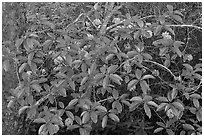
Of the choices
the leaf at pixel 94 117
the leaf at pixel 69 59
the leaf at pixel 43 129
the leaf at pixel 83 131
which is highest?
the leaf at pixel 69 59

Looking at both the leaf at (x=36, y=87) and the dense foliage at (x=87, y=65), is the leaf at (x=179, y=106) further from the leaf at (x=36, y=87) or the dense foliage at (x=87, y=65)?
the leaf at (x=36, y=87)

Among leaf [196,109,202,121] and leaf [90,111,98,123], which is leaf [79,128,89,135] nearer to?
leaf [90,111,98,123]

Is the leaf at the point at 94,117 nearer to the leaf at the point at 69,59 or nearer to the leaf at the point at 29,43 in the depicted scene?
the leaf at the point at 69,59

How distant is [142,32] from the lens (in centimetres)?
195

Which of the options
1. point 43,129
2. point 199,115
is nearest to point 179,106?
point 199,115

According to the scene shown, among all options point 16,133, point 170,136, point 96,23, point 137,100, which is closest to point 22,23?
point 96,23

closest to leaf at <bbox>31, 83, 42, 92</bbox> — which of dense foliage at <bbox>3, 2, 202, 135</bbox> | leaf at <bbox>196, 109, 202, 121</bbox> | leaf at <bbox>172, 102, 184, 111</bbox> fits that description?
dense foliage at <bbox>3, 2, 202, 135</bbox>

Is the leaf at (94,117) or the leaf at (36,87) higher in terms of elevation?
the leaf at (36,87)

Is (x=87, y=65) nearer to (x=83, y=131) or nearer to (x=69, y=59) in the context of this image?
(x=69, y=59)

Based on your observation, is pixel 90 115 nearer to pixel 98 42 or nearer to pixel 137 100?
pixel 137 100

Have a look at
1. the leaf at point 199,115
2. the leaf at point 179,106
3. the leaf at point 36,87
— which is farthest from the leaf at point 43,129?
the leaf at point 199,115

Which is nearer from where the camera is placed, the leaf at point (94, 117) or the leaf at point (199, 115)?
the leaf at point (94, 117)

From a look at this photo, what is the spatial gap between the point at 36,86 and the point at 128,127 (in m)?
0.88

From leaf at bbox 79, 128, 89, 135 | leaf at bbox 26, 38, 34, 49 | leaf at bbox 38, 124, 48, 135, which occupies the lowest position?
leaf at bbox 79, 128, 89, 135
